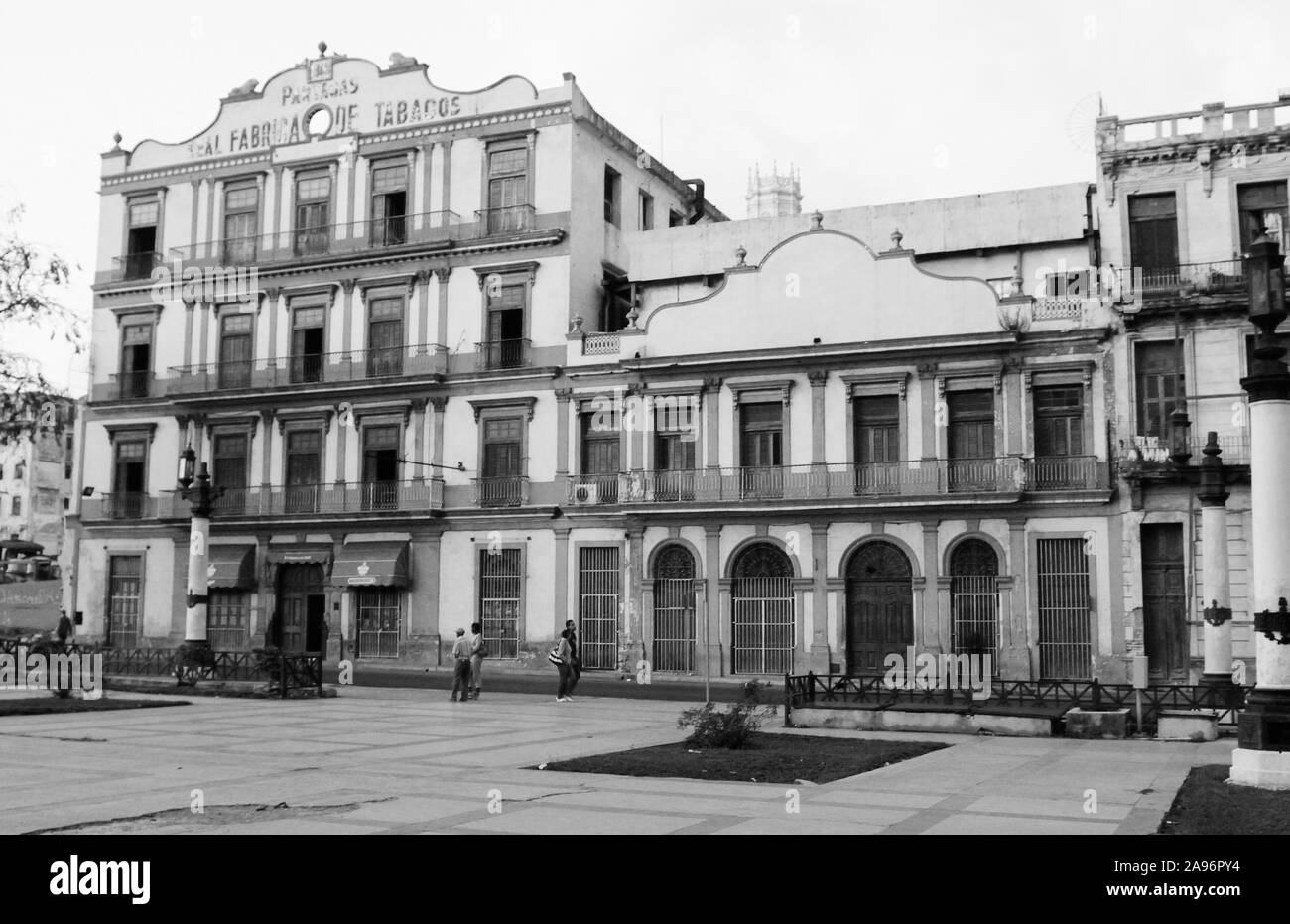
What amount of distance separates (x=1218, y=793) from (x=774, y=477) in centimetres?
2194

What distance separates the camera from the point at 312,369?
40906mm

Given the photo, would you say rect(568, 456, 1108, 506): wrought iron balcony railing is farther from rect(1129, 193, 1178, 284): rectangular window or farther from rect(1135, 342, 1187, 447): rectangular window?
rect(1129, 193, 1178, 284): rectangular window

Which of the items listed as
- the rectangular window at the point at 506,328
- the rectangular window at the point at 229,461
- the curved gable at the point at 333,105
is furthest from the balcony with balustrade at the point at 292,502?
the curved gable at the point at 333,105

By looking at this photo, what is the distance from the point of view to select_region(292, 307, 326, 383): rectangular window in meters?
40.8

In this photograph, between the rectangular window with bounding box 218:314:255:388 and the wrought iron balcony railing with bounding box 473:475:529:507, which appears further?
the rectangular window with bounding box 218:314:255:388

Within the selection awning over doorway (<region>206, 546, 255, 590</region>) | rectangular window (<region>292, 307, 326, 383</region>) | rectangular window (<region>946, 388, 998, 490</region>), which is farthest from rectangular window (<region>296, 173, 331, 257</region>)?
rectangular window (<region>946, 388, 998, 490</region>)

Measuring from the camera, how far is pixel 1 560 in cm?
6519

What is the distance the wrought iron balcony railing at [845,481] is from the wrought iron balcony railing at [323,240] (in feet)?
30.4

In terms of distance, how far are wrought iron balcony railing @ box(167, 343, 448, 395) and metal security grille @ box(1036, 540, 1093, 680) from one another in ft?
59.0

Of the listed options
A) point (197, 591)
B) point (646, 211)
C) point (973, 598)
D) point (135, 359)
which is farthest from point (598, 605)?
point (135, 359)

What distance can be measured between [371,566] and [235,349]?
31.3 ft

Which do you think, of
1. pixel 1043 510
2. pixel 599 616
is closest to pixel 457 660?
pixel 599 616

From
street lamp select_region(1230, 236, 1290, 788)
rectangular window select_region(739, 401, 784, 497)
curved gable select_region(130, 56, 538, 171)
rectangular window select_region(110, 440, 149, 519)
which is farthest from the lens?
rectangular window select_region(110, 440, 149, 519)

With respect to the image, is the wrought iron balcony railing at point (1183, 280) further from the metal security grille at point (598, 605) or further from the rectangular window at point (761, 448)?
the metal security grille at point (598, 605)
